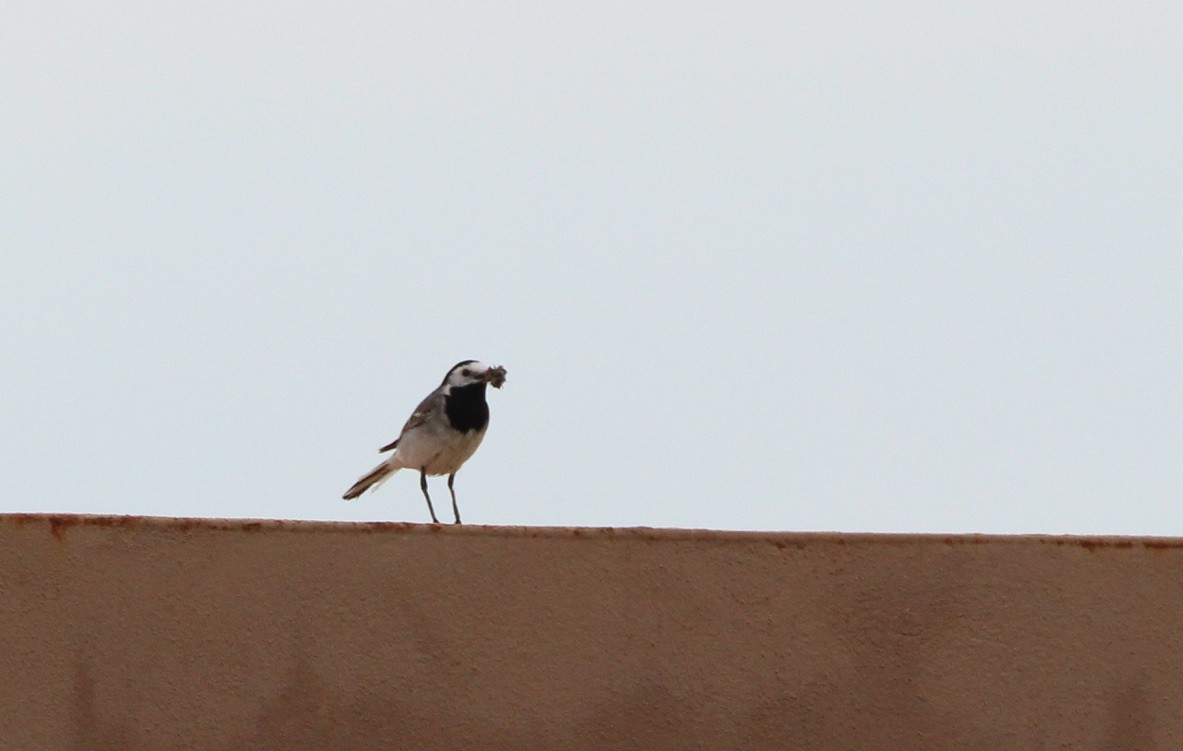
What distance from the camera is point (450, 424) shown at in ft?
25.6

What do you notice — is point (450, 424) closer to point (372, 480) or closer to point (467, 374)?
point (467, 374)

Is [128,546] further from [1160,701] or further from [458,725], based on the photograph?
[1160,701]

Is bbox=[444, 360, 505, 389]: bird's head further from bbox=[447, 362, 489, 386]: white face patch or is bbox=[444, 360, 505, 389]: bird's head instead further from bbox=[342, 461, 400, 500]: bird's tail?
bbox=[342, 461, 400, 500]: bird's tail

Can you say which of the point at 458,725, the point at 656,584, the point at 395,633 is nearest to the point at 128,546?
the point at 395,633

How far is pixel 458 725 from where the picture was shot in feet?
13.9

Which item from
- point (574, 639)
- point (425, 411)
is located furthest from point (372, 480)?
point (574, 639)

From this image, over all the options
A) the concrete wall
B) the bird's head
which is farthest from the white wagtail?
the concrete wall

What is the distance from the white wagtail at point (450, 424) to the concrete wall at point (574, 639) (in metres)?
3.41

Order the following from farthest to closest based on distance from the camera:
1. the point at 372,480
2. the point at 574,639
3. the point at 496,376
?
the point at 372,480 < the point at 496,376 < the point at 574,639

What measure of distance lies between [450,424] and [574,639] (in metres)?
3.60

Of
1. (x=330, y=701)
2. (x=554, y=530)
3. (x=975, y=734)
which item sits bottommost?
(x=975, y=734)

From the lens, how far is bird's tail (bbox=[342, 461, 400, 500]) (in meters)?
8.72

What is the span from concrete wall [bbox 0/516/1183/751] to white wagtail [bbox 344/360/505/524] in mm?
3413

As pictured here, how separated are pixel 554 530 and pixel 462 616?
1.17ft
